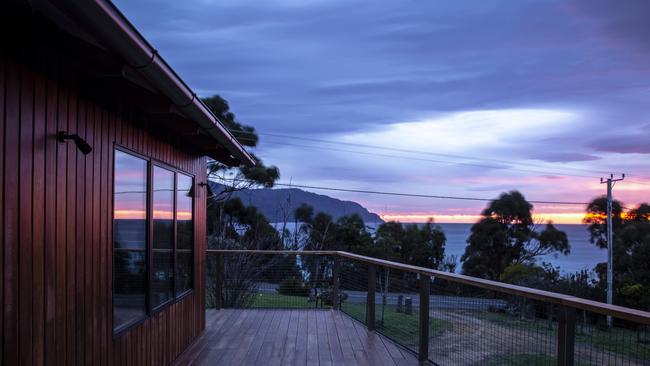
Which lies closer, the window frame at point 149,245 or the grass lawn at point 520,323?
the grass lawn at point 520,323

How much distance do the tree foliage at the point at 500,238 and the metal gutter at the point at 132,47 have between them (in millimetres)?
25128

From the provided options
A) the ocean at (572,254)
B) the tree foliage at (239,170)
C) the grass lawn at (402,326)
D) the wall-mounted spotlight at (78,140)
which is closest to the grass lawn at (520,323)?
the grass lawn at (402,326)

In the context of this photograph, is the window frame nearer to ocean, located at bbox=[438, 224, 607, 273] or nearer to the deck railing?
the deck railing

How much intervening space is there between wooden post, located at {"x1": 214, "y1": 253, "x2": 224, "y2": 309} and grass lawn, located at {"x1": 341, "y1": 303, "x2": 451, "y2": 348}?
2.23 meters

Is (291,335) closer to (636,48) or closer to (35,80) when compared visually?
(35,80)

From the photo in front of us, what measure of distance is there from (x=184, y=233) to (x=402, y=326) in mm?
2502

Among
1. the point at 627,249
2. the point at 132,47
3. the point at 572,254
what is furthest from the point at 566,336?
the point at 572,254

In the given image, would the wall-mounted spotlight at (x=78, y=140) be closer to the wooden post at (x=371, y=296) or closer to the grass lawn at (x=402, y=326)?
the grass lawn at (x=402, y=326)

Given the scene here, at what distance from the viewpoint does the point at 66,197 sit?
9.50ft

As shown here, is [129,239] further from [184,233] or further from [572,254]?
[572,254]

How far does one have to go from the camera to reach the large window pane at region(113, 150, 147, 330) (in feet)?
12.3

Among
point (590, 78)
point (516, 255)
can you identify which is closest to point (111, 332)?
point (590, 78)

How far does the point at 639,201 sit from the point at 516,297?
96.7 feet

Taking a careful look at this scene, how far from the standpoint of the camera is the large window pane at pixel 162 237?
4.55 metres
